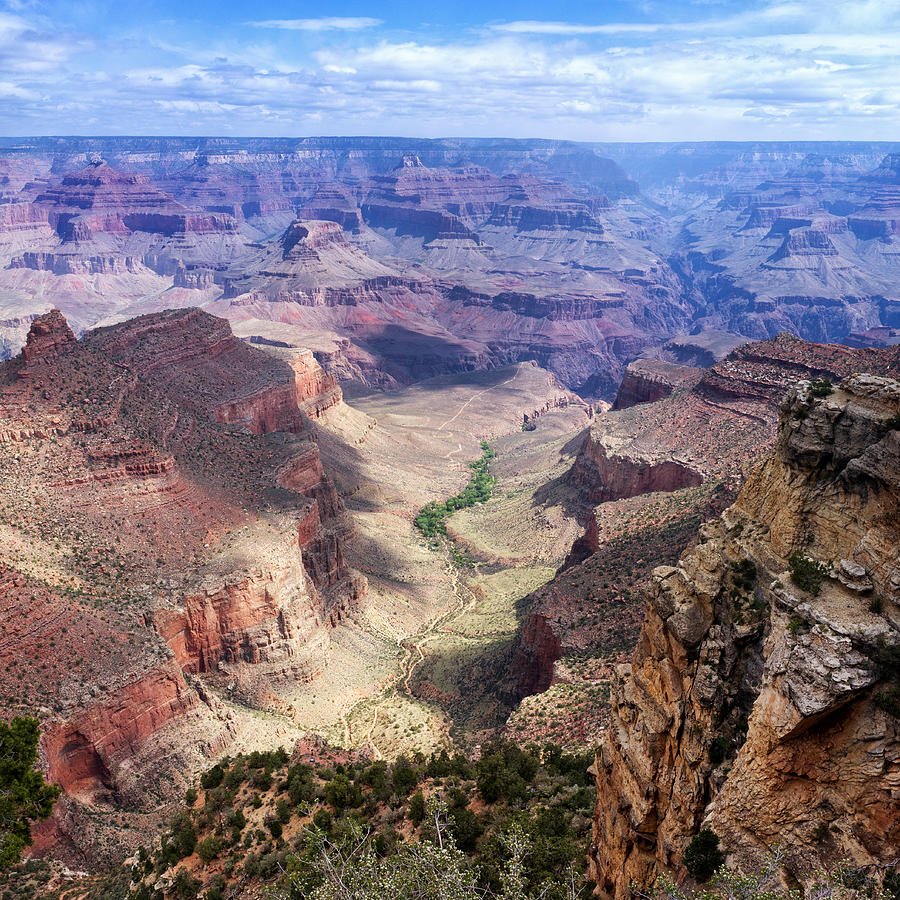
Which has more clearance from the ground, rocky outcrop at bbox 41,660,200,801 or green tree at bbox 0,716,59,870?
green tree at bbox 0,716,59,870

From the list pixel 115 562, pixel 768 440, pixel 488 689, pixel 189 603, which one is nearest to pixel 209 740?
pixel 189 603

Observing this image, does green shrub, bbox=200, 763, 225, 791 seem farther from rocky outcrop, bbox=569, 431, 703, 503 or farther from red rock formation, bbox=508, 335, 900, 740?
rocky outcrop, bbox=569, 431, 703, 503

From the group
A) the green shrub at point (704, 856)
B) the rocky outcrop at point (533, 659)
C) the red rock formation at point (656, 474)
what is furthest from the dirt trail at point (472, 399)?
the green shrub at point (704, 856)

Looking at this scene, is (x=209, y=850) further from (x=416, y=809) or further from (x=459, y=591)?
(x=459, y=591)

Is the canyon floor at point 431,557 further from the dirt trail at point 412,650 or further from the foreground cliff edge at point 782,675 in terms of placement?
the foreground cliff edge at point 782,675

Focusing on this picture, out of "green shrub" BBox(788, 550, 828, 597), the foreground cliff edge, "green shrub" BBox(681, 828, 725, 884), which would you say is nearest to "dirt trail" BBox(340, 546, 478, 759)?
the foreground cliff edge

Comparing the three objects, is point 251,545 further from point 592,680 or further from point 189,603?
point 592,680

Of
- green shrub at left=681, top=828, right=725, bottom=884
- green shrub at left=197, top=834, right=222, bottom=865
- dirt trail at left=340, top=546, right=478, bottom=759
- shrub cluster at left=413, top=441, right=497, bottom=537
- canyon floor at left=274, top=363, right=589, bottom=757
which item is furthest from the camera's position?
shrub cluster at left=413, top=441, right=497, bottom=537
